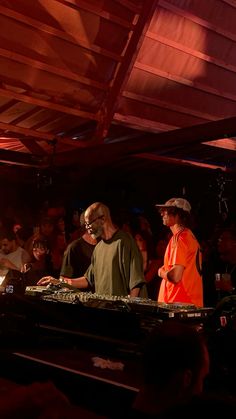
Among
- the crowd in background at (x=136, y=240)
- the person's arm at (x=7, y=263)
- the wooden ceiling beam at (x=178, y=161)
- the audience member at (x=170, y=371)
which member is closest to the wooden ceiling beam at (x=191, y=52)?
the wooden ceiling beam at (x=178, y=161)

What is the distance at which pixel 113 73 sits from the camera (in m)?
5.98

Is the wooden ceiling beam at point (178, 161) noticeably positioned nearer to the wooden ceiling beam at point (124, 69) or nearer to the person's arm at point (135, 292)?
the wooden ceiling beam at point (124, 69)

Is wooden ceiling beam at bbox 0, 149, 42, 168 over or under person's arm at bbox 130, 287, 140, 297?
over

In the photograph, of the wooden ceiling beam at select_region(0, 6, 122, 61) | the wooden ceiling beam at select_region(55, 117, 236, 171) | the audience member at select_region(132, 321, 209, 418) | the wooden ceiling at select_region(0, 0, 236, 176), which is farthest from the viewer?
the wooden ceiling at select_region(0, 0, 236, 176)

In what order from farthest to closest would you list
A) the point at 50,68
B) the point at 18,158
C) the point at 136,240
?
the point at 136,240, the point at 18,158, the point at 50,68

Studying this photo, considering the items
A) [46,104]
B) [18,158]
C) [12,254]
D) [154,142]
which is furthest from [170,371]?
→ [12,254]

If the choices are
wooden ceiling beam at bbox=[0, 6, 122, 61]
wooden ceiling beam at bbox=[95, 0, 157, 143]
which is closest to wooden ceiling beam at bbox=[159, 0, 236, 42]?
wooden ceiling beam at bbox=[95, 0, 157, 143]

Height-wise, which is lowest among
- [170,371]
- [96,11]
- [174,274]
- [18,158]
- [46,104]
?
[170,371]

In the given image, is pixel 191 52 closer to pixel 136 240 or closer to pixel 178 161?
pixel 178 161

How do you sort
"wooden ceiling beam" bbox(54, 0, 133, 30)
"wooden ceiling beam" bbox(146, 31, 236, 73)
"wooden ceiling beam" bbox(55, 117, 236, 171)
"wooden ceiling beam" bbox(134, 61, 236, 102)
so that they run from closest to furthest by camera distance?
1. "wooden ceiling beam" bbox(55, 117, 236, 171)
2. "wooden ceiling beam" bbox(54, 0, 133, 30)
3. "wooden ceiling beam" bbox(146, 31, 236, 73)
4. "wooden ceiling beam" bbox(134, 61, 236, 102)

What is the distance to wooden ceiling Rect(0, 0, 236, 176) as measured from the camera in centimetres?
535

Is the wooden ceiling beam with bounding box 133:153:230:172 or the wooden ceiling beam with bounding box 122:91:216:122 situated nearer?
the wooden ceiling beam with bounding box 122:91:216:122

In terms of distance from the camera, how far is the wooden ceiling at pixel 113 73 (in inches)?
211

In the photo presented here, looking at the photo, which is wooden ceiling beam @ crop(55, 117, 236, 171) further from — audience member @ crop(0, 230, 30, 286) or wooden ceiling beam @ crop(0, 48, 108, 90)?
audience member @ crop(0, 230, 30, 286)
